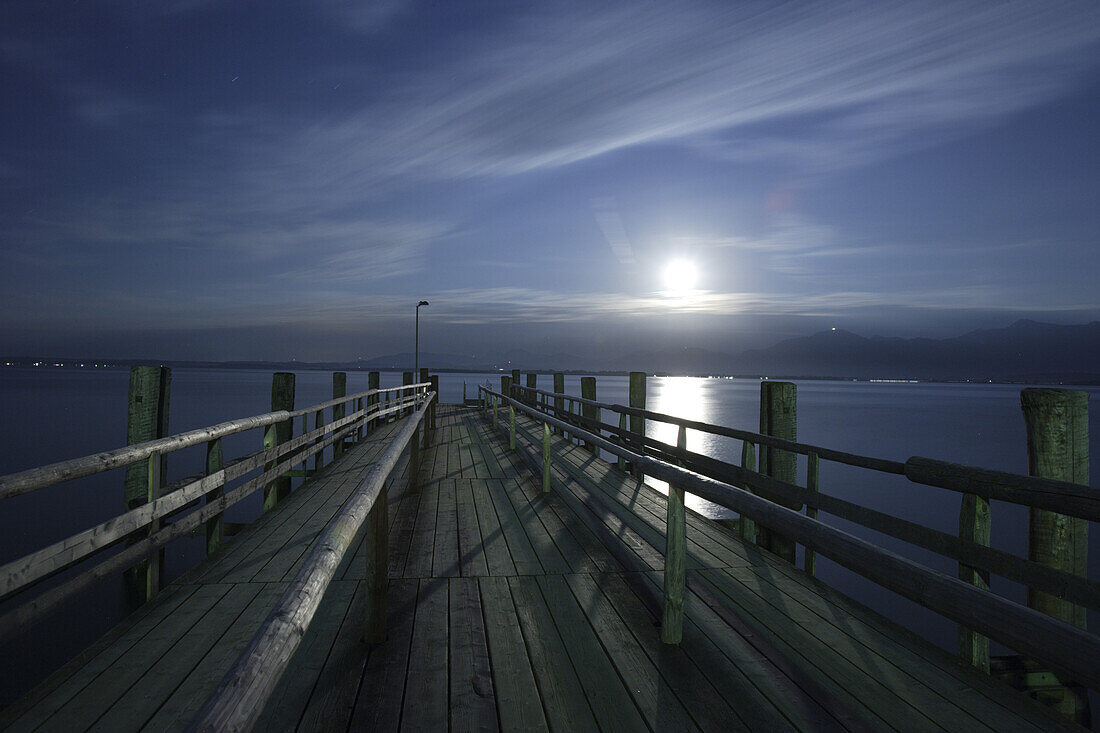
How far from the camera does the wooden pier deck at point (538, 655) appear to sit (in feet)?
7.79

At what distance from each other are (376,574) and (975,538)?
318 centimetres

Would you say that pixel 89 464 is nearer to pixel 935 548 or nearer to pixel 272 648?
pixel 272 648

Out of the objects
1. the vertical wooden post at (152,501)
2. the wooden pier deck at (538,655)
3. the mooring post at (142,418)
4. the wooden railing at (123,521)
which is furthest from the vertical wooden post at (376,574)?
the mooring post at (142,418)

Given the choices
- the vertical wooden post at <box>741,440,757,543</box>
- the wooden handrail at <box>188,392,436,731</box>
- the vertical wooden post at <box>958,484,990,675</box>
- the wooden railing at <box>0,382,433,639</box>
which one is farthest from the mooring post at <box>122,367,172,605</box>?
the vertical wooden post at <box>958,484,990,675</box>

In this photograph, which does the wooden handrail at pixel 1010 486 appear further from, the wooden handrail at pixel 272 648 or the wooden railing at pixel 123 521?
the wooden railing at pixel 123 521

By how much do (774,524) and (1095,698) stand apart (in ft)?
42.2

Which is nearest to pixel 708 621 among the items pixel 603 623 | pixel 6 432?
pixel 603 623

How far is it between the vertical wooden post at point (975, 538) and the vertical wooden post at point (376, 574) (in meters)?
2.99

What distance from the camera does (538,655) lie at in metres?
2.85

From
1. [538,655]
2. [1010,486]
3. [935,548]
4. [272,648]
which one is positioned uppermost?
[1010,486]

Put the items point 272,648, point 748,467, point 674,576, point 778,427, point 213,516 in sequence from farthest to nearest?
point 778,427 < point 748,467 < point 213,516 < point 674,576 < point 272,648

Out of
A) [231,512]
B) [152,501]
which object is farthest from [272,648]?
[231,512]

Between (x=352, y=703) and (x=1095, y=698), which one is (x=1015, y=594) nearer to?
(x=1095, y=698)

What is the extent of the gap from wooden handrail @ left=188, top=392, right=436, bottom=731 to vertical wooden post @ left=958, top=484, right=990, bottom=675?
3117mm
